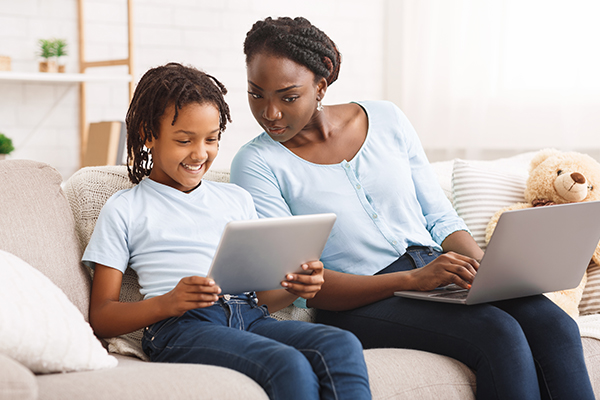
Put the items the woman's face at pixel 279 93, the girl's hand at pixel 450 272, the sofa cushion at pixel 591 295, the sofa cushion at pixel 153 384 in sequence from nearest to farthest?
the sofa cushion at pixel 153 384
the girl's hand at pixel 450 272
the woman's face at pixel 279 93
the sofa cushion at pixel 591 295

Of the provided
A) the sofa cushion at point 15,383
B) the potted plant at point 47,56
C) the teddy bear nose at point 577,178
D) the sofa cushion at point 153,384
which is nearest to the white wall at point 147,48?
the potted plant at point 47,56

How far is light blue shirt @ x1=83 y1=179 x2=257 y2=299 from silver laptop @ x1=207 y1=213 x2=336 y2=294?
15 cm

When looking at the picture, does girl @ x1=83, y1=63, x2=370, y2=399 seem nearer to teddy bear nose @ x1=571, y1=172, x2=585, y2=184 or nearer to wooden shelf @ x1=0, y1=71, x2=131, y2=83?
teddy bear nose @ x1=571, y1=172, x2=585, y2=184

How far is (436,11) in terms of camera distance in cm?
305

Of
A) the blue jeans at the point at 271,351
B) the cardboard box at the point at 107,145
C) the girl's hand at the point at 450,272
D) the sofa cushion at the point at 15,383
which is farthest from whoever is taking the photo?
the cardboard box at the point at 107,145

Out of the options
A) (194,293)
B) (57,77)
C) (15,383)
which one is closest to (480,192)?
(194,293)

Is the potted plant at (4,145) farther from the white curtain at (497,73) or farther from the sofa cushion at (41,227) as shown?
the white curtain at (497,73)

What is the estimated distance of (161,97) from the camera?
123cm

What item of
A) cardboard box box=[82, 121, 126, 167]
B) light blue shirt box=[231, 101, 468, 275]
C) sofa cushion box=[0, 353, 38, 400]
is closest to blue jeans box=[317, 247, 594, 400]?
light blue shirt box=[231, 101, 468, 275]

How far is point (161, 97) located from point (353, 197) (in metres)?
0.50

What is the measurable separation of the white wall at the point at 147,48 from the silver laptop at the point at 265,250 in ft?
4.71

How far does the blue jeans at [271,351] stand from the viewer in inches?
37.8

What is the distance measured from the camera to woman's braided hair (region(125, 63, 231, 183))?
4.01ft

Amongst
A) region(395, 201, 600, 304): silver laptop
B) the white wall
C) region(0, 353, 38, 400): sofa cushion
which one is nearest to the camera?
region(0, 353, 38, 400): sofa cushion
